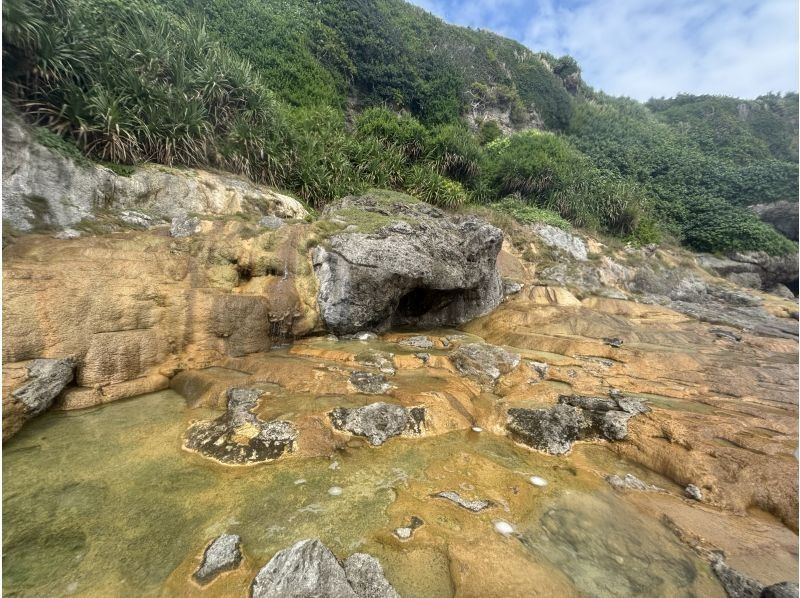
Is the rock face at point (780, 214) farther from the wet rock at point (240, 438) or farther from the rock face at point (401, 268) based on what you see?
the wet rock at point (240, 438)

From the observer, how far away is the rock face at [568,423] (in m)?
5.00

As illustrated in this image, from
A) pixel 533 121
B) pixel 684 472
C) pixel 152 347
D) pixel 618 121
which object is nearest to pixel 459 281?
pixel 684 472

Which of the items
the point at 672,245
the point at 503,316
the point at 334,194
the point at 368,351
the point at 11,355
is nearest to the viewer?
the point at 11,355

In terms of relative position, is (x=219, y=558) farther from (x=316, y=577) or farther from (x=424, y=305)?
(x=424, y=305)

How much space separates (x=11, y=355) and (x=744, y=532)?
9.06 meters

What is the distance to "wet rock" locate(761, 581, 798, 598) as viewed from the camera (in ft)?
8.48

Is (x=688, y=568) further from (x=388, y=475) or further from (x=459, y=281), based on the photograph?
(x=459, y=281)

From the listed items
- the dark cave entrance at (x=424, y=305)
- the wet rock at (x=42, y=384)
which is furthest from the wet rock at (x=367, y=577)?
the dark cave entrance at (x=424, y=305)

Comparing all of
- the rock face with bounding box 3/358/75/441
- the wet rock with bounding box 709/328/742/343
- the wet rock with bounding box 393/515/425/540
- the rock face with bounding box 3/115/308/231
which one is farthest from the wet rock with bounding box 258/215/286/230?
the wet rock with bounding box 709/328/742/343

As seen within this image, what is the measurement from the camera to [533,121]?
36375 mm

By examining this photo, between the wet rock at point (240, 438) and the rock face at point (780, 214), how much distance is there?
4289 cm

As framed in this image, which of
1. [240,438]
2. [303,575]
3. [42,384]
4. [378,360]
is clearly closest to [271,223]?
[378,360]

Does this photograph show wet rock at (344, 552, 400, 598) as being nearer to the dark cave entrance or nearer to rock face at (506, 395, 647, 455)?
rock face at (506, 395, 647, 455)

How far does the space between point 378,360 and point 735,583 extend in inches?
214
